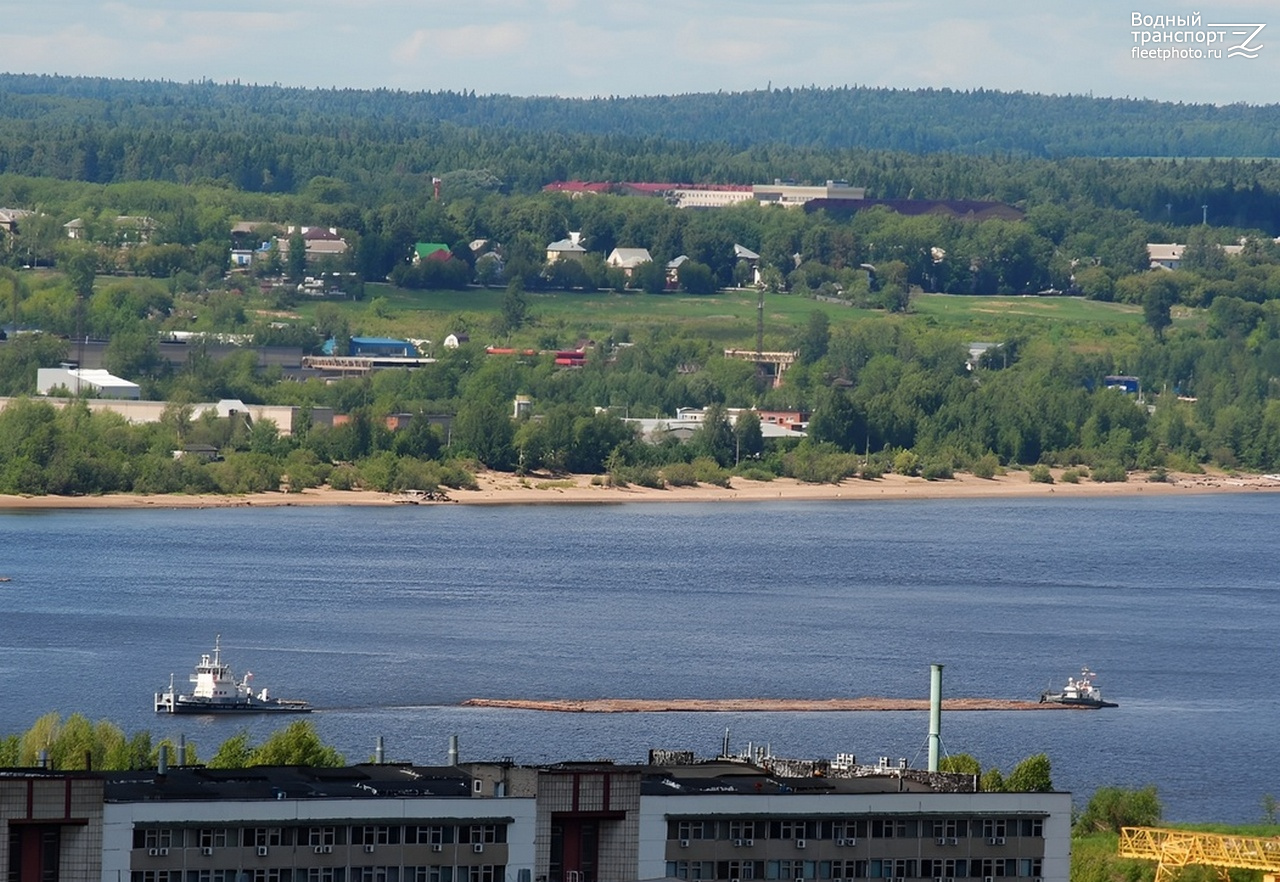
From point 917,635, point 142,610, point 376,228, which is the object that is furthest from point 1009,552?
point 376,228

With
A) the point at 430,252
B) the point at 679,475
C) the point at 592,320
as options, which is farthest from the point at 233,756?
the point at 430,252

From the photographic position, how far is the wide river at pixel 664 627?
4362 cm

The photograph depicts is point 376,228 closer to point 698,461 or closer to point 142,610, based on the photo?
point 698,461

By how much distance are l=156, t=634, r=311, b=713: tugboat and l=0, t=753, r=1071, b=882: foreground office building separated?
856 inches

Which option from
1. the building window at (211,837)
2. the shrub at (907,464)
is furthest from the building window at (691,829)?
the shrub at (907,464)

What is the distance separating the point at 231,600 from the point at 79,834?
40.4 metres

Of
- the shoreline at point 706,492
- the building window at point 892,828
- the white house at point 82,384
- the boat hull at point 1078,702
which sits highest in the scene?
the building window at point 892,828

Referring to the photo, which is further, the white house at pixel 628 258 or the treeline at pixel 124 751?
the white house at pixel 628 258

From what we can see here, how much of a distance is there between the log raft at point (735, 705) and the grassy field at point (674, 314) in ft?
247

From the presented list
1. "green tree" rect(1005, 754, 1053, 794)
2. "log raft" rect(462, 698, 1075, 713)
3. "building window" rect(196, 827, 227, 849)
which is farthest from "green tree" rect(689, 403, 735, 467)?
"building window" rect(196, 827, 227, 849)

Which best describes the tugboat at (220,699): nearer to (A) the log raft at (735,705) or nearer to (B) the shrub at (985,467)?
(A) the log raft at (735,705)

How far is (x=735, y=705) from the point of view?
47.0m

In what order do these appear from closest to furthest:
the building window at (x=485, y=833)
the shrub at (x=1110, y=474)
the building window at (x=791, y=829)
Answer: the building window at (x=485, y=833) < the building window at (x=791, y=829) < the shrub at (x=1110, y=474)

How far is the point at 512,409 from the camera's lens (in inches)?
4240
